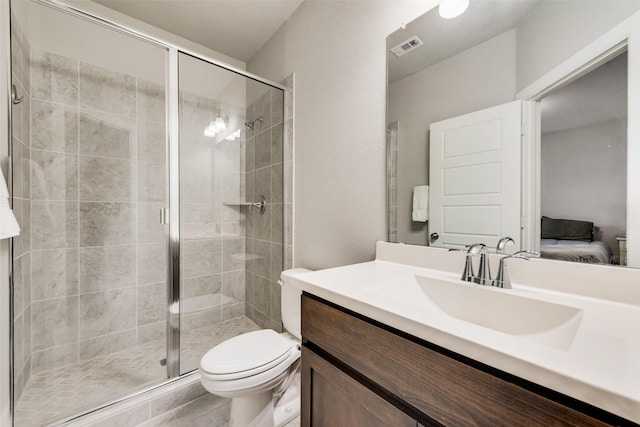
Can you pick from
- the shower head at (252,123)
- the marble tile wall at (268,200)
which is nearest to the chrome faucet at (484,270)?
the marble tile wall at (268,200)

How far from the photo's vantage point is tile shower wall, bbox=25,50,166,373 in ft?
4.82

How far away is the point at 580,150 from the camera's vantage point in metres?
0.69

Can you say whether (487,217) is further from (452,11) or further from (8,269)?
(8,269)

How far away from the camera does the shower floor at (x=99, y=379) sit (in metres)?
1.18

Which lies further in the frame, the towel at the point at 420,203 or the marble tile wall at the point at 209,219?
the marble tile wall at the point at 209,219

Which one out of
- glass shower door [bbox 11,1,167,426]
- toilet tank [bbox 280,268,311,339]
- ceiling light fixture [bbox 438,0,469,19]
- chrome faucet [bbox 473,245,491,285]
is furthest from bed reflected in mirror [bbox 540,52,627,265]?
glass shower door [bbox 11,1,167,426]

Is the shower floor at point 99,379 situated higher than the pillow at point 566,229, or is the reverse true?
the pillow at point 566,229

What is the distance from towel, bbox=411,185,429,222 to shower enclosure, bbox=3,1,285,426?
39.1 inches

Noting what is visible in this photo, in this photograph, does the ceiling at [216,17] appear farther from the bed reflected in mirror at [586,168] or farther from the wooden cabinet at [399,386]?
the wooden cabinet at [399,386]

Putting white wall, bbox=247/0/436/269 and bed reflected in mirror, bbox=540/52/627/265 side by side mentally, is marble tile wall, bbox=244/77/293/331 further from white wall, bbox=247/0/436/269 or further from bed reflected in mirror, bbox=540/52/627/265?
bed reflected in mirror, bbox=540/52/627/265

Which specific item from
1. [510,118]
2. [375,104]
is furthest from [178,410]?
[510,118]

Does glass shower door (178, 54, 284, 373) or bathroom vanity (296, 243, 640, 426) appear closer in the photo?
A: bathroom vanity (296, 243, 640, 426)

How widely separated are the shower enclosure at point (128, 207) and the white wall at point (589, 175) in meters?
1.43

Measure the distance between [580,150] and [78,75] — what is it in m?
2.46
